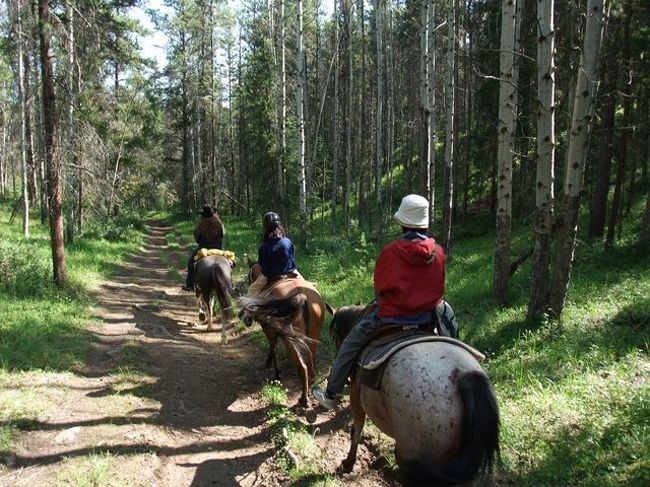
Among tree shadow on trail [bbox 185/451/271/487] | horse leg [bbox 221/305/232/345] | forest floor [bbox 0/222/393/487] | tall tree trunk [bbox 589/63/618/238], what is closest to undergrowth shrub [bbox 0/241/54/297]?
forest floor [bbox 0/222/393/487]

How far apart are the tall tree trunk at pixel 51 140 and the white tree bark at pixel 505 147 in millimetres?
8181

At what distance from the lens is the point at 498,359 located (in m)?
6.23

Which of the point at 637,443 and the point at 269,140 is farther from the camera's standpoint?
the point at 269,140

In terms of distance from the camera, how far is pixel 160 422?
541 cm

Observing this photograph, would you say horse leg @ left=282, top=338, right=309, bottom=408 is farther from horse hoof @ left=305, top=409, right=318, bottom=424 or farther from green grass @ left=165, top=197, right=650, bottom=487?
green grass @ left=165, top=197, right=650, bottom=487

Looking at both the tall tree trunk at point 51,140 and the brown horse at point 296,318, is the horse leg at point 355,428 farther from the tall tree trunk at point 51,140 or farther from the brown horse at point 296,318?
the tall tree trunk at point 51,140

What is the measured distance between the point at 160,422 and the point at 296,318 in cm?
201

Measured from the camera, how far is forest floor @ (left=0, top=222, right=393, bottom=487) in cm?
439

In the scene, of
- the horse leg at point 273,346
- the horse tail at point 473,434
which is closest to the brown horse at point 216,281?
the horse leg at point 273,346

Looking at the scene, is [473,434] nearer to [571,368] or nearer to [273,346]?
[571,368]

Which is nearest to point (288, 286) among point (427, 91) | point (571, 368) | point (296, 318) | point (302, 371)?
point (296, 318)

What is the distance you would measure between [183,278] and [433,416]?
40.7 ft

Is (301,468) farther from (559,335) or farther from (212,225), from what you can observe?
(212,225)

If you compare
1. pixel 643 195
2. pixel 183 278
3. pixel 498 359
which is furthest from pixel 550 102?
pixel 643 195
